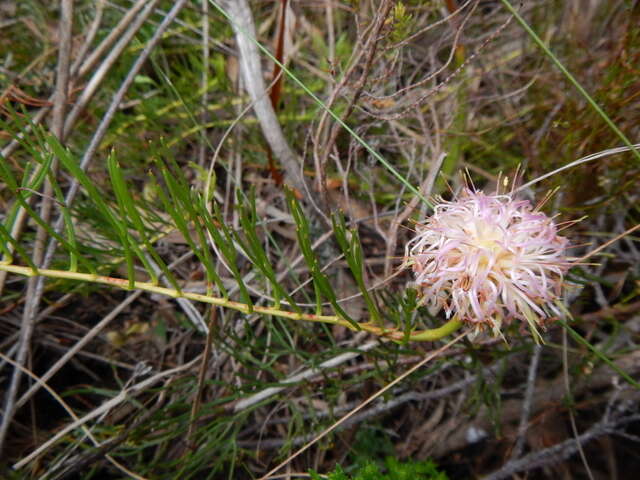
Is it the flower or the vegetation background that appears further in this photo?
the vegetation background

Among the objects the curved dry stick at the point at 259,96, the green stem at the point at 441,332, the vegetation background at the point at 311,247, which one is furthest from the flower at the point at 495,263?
the curved dry stick at the point at 259,96

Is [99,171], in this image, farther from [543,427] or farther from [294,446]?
[543,427]

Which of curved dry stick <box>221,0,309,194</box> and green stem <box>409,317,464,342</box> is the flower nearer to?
green stem <box>409,317,464,342</box>

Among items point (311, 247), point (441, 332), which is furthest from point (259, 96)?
point (441, 332)

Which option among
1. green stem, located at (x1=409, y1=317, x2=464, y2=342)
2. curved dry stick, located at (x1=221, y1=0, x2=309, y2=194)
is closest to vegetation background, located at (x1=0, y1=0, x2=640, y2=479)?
curved dry stick, located at (x1=221, y1=0, x2=309, y2=194)

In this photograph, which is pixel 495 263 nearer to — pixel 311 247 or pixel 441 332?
pixel 441 332
